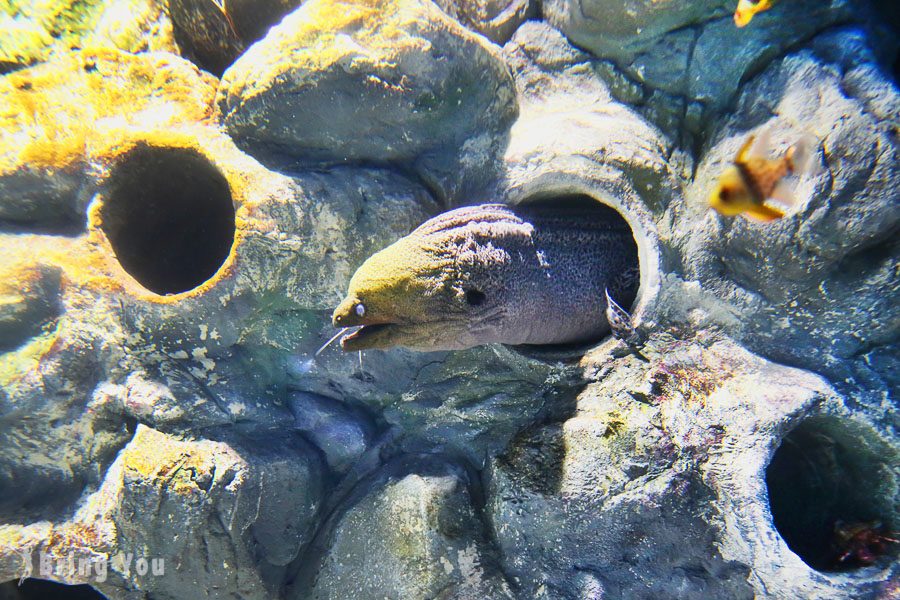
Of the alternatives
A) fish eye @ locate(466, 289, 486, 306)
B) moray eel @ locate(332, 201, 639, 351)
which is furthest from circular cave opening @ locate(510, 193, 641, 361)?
fish eye @ locate(466, 289, 486, 306)

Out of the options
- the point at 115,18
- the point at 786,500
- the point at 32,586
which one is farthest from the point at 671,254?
the point at 32,586

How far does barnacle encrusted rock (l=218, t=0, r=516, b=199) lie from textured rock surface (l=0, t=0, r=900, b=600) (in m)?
0.02

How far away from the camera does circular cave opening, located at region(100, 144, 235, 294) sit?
241 cm

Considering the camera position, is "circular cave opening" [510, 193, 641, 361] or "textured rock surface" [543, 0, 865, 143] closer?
"textured rock surface" [543, 0, 865, 143]

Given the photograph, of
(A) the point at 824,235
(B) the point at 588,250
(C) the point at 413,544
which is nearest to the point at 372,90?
(B) the point at 588,250

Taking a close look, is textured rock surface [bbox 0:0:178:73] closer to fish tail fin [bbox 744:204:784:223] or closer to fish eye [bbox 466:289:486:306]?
fish eye [bbox 466:289:486:306]

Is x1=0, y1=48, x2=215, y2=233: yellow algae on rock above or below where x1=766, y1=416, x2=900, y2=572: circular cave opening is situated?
above

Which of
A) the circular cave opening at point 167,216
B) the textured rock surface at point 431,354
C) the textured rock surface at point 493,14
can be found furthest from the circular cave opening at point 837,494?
the circular cave opening at point 167,216

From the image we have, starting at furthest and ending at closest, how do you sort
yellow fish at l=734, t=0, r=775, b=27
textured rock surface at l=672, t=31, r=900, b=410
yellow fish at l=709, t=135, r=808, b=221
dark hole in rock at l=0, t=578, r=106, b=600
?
dark hole in rock at l=0, t=578, r=106, b=600 → yellow fish at l=734, t=0, r=775, b=27 → textured rock surface at l=672, t=31, r=900, b=410 → yellow fish at l=709, t=135, r=808, b=221

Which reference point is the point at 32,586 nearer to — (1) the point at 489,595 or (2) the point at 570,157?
(1) the point at 489,595

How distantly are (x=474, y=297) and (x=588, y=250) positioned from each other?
0.76 metres

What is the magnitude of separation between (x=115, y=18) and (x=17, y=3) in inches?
24.9

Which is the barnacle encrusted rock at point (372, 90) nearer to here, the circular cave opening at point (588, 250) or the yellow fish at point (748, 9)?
the circular cave opening at point (588, 250)

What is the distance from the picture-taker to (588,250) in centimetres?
239
